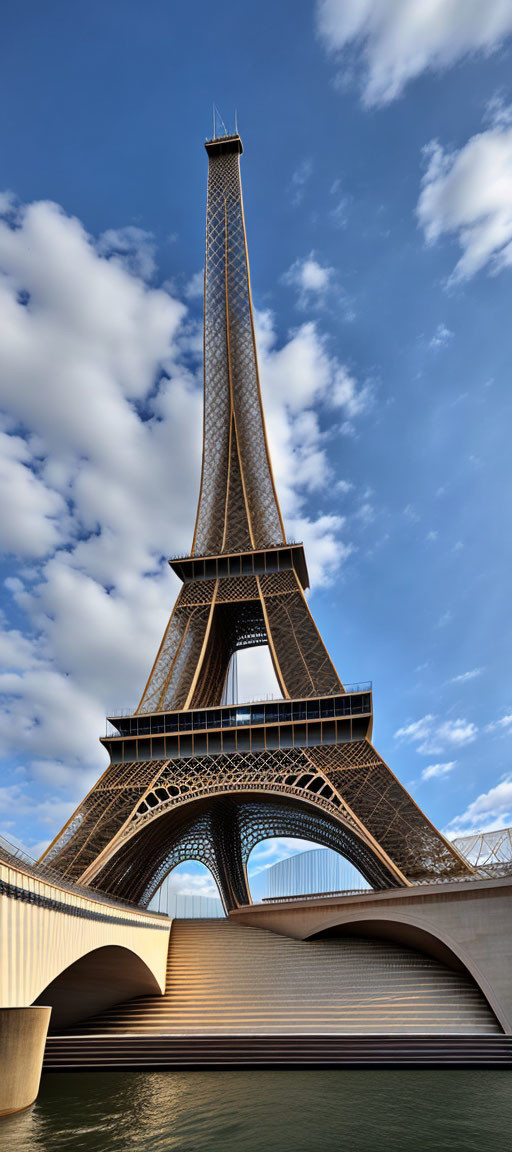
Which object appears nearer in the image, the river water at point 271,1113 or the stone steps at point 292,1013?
the river water at point 271,1113

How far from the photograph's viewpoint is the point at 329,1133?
10539mm

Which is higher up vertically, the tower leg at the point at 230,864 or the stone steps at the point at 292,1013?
the tower leg at the point at 230,864

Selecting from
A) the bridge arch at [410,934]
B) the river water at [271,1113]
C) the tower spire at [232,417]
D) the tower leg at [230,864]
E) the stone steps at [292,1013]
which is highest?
the tower spire at [232,417]

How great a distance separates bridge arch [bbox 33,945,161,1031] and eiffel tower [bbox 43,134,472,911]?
374cm

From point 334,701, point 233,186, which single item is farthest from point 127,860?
point 233,186

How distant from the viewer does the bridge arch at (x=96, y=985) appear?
19.8m

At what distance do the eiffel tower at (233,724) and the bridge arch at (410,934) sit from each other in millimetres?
1435

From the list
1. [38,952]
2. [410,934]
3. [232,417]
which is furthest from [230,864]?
[38,952]

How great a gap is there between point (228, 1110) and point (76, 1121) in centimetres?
238

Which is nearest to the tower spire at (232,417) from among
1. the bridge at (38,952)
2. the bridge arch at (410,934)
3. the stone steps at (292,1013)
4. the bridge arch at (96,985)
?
the bridge arch at (410,934)

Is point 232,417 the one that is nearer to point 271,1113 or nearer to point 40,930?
point 40,930

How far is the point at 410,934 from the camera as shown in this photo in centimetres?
2334

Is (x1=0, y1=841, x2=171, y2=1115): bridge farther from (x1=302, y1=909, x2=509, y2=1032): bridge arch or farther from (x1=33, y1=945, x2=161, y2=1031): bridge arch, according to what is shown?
(x1=302, y1=909, x2=509, y2=1032): bridge arch

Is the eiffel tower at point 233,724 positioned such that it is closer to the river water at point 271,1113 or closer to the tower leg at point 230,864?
the tower leg at point 230,864
